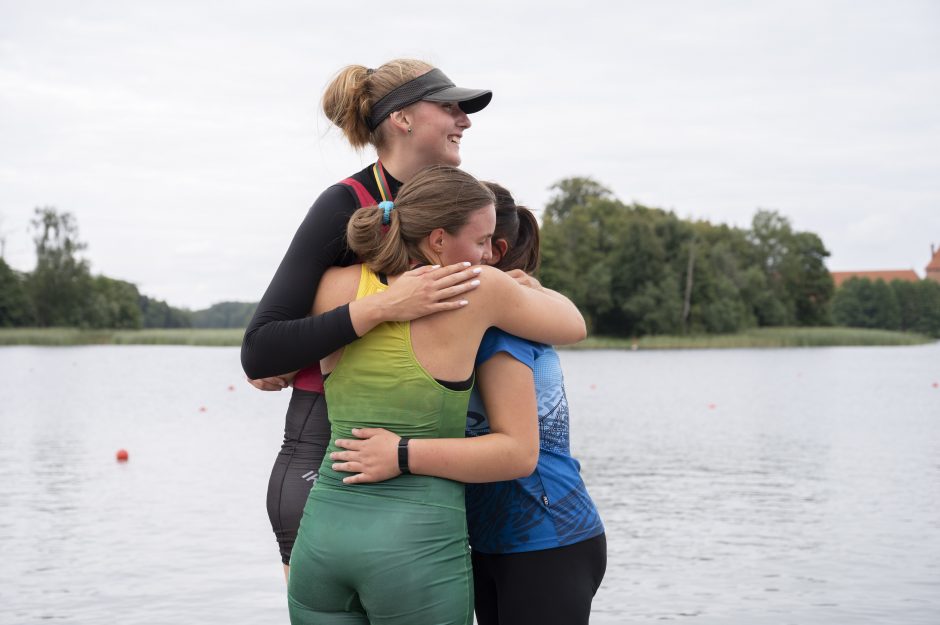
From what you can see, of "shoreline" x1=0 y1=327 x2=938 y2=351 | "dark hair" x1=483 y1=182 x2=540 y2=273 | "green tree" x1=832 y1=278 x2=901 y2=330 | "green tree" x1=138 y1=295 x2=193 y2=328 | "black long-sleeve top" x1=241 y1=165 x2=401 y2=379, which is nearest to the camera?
"black long-sleeve top" x1=241 y1=165 x2=401 y2=379

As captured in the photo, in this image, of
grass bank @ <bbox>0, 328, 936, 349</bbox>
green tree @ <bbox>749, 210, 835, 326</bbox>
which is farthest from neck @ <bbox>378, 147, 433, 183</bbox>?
green tree @ <bbox>749, 210, 835, 326</bbox>

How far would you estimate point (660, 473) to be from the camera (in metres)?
13.2

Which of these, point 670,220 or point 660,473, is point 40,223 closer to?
point 670,220

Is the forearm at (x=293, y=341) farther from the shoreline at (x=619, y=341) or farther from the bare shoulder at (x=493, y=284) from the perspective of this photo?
the shoreline at (x=619, y=341)

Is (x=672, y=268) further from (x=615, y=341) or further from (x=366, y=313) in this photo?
(x=366, y=313)

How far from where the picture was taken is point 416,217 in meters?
2.17

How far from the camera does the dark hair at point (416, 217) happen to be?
7.09 ft

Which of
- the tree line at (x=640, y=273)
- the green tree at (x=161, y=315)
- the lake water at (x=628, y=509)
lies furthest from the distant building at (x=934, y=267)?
the lake water at (x=628, y=509)

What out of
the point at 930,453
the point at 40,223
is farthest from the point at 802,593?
the point at 40,223

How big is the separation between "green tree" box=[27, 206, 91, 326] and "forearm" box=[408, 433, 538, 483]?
77.0 meters

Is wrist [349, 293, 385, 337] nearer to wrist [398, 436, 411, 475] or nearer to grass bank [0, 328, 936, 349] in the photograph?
wrist [398, 436, 411, 475]

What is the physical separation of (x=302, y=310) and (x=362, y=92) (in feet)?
2.32

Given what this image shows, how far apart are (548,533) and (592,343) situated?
210ft

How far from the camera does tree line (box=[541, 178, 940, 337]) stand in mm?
70625
